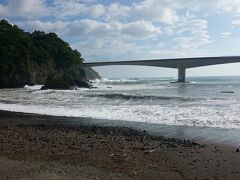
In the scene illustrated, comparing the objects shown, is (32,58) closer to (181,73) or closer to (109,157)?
(181,73)

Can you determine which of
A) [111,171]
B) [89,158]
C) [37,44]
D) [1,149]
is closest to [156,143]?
[89,158]

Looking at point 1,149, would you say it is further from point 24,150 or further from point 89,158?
point 89,158

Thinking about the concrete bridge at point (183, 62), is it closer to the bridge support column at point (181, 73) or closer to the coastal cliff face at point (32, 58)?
the bridge support column at point (181, 73)

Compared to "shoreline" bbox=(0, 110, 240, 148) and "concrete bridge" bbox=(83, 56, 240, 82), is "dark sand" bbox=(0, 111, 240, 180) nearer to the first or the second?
"shoreline" bbox=(0, 110, 240, 148)

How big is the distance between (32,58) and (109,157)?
68.7 m

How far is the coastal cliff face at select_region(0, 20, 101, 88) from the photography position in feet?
217

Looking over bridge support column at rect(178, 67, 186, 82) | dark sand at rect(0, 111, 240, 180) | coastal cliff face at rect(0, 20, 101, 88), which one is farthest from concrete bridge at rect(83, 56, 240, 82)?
dark sand at rect(0, 111, 240, 180)

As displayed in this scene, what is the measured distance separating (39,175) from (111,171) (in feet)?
5.08

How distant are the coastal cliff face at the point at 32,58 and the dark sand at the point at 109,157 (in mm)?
55079

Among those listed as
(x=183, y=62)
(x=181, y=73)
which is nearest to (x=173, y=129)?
(x=183, y=62)

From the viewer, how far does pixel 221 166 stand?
850 cm

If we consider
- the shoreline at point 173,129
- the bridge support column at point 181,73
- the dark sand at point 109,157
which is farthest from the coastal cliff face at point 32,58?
the dark sand at point 109,157

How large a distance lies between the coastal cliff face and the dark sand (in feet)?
181

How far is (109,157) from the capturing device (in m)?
9.02
